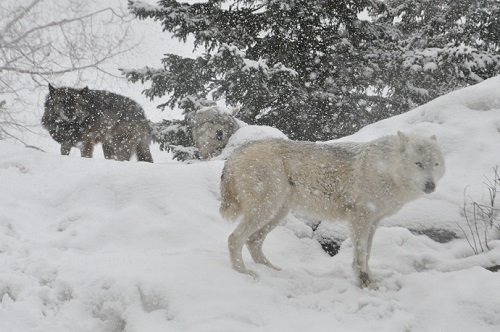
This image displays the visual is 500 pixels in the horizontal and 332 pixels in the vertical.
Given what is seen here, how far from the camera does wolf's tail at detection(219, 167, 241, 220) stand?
4.70 metres

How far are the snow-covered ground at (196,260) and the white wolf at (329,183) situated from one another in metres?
0.43

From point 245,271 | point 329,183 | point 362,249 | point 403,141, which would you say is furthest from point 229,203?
point 403,141

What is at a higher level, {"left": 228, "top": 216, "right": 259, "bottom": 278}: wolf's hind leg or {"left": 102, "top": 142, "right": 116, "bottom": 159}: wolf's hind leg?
{"left": 102, "top": 142, "right": 116, "bottom": 159}: wolf's hind leg

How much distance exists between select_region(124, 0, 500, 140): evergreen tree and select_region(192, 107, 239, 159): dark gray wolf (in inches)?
78.9

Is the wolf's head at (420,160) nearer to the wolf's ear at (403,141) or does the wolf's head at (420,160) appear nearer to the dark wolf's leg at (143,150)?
the wolf's ear at (403,141)

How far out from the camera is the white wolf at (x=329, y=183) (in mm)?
4594

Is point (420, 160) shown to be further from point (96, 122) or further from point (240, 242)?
point (96, 122)

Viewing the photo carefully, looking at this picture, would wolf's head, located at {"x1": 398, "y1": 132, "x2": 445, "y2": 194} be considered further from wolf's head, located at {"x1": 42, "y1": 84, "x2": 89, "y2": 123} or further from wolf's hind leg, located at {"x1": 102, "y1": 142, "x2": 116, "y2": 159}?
wolf's head, located at {"x1": 42, "y1": 84, "x2": 89, "y2": 123}

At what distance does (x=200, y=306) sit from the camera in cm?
355

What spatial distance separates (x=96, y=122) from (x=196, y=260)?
5.96 metres

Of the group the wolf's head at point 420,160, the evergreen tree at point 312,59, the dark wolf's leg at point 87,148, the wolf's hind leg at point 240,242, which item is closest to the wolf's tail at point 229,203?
the wolf's hind leg at point 240,242

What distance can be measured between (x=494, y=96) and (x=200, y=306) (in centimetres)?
616

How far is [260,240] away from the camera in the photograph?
5.06 meters

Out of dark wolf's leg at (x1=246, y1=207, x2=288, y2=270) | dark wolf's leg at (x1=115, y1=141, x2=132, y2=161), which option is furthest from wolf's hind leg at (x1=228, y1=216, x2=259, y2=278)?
dark wolf's leg at (x1=115, y1=141, x2=132, y2=161)
